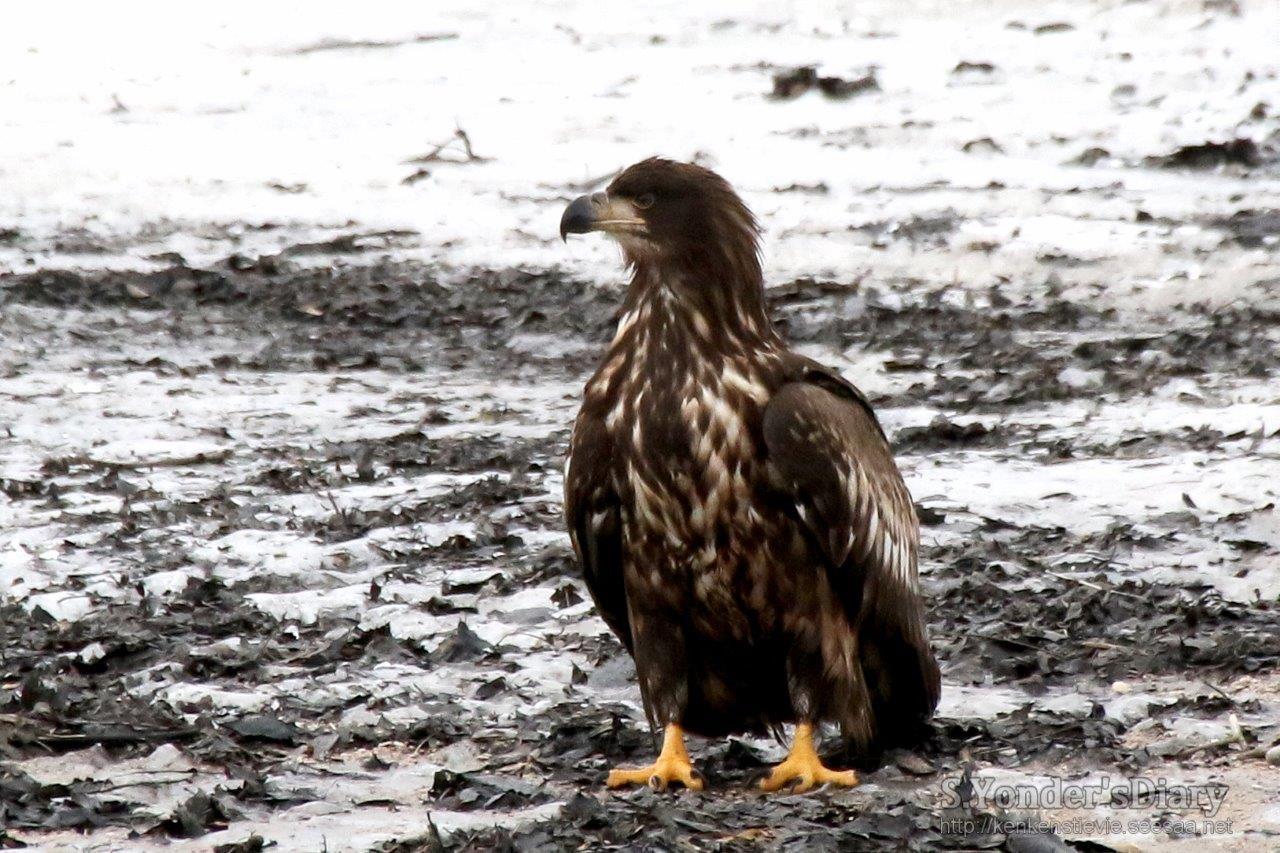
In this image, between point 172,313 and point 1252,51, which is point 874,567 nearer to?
point 172,313

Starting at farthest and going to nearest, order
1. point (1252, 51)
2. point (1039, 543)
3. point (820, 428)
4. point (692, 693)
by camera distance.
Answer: point (1252, 51)
point (1039, 543)
point (692, 693)
point (820, 428)

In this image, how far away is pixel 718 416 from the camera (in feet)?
17.7

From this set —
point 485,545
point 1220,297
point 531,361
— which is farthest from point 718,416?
point 1220,297

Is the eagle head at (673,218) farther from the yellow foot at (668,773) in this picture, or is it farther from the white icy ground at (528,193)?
the white icy ground at (528,193)

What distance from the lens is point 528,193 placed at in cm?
1458

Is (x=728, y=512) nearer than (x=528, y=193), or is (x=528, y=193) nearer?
(x=728, y=512)

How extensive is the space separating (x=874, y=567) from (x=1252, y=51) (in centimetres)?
1219

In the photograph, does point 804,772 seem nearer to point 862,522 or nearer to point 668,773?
point 668,773

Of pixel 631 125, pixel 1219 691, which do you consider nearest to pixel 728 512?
pixel 1219 691

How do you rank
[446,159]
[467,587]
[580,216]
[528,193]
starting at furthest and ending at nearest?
[446,159]
[528,193]
[467,587]
[580,216]

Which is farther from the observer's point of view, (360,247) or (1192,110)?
(1192,110)

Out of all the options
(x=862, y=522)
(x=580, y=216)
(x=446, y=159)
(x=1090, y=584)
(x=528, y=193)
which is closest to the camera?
(x=862, y=522)

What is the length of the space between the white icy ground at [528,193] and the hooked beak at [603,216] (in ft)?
4.68

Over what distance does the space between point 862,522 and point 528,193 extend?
9.34 meters
